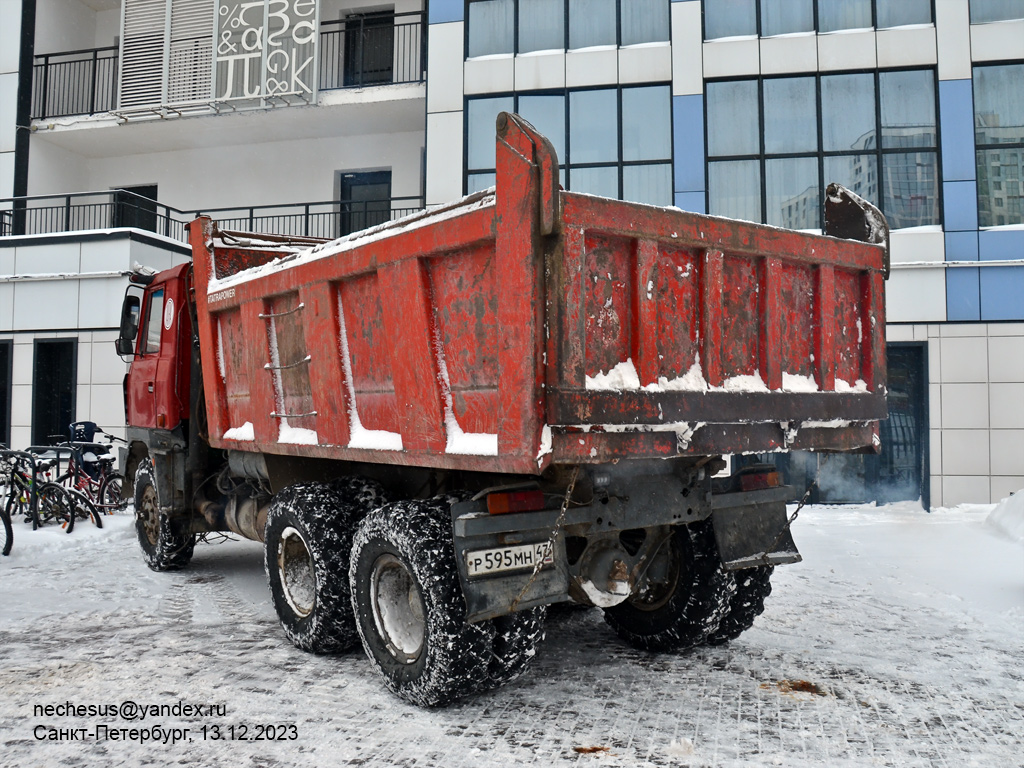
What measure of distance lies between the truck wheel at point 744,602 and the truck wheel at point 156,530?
502 cm

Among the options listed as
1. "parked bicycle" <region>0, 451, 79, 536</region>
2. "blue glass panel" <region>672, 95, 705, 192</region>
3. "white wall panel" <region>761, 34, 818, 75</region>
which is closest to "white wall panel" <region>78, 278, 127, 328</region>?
"parked bicycle" <region>0, 451, 79, 536</region>

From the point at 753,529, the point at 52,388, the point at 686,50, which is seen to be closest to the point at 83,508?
the point at 52,388

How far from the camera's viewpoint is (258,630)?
592 centimetres

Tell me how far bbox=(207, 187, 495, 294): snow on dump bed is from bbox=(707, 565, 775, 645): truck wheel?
9.48ft

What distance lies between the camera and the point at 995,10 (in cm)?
1331

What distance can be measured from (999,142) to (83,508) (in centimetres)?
1460

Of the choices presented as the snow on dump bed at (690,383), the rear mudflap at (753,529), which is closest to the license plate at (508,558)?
the snow on dump bed at (690,383)

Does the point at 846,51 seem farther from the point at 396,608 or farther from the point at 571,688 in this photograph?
the point at 396,608

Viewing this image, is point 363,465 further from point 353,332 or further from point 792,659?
point 792,659

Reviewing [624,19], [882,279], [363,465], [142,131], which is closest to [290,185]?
[142,131]

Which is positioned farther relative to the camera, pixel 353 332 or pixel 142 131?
pixel 142 131

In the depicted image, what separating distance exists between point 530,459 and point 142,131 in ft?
60.0

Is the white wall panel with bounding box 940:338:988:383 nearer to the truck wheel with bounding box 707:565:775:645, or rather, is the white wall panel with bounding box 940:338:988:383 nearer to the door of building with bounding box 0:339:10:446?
the truck wheel with bounding box 707:565:775:645

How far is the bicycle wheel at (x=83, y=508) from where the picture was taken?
33.7 ft
